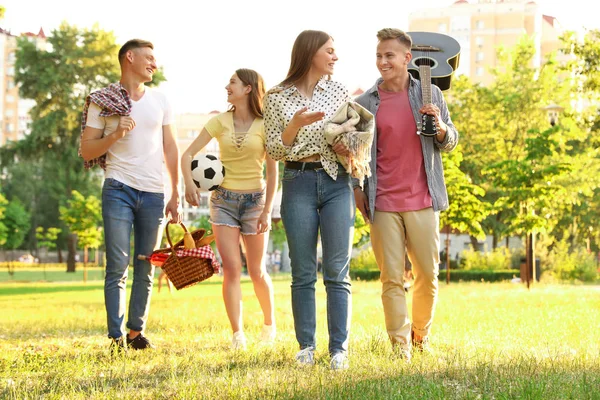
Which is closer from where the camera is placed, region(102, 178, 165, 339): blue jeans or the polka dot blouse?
the polka dot blouse

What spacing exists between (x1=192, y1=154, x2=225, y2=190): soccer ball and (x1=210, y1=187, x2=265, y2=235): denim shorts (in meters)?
0.10

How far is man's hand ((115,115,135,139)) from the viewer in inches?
265

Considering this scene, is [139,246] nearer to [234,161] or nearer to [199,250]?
[199,250]

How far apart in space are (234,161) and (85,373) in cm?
240

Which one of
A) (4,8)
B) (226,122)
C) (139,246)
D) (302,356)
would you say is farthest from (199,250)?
(4,8)

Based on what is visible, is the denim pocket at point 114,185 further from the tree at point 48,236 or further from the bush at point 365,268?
the tree at point 48,236

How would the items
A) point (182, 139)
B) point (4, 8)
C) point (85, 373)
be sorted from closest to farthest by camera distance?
1. point (85, 373)
2. point (4, 8)
3. point (182, 139)

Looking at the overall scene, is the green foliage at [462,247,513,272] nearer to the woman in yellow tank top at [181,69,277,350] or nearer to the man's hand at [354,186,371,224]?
the woman in yellow tank top at [181,69,277,350]

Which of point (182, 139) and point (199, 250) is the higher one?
point (182, 139)

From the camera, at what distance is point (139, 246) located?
720 cm

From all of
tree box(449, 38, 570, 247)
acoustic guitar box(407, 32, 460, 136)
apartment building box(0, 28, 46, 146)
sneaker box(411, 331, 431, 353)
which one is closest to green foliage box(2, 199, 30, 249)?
tree box(449, 38, 570, 247)

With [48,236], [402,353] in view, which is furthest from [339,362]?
[48,236]

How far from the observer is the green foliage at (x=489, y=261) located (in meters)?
35.5

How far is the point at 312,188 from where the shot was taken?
19.3ft
